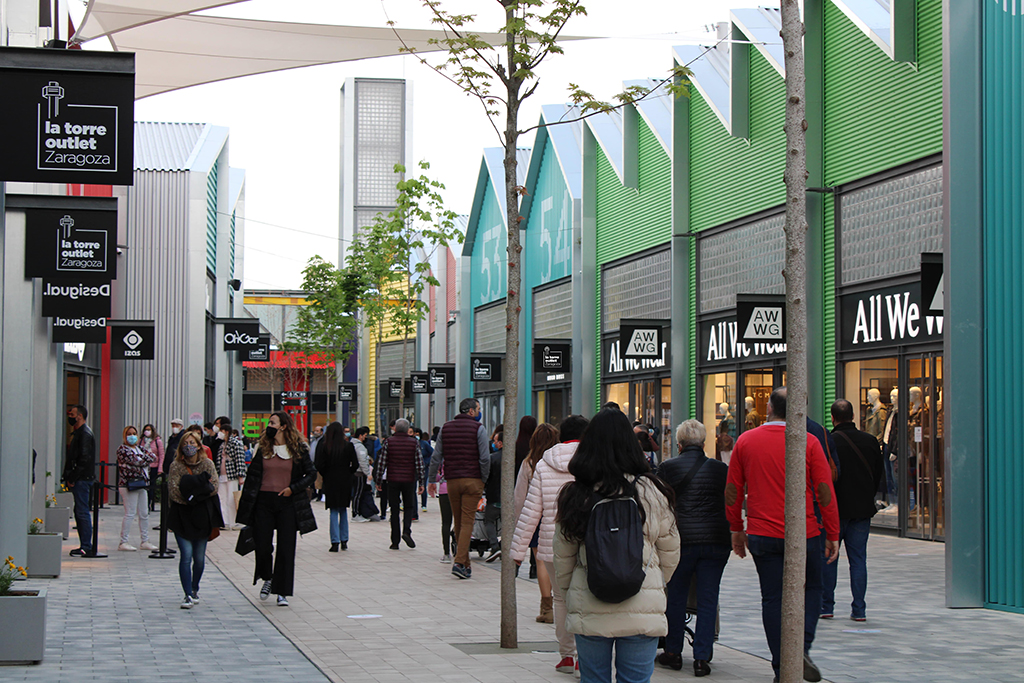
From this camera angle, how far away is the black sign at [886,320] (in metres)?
17.0

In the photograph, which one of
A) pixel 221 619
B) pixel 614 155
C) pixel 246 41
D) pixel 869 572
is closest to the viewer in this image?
pixel 221 619

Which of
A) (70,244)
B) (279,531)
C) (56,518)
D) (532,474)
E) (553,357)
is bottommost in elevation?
(56,518)

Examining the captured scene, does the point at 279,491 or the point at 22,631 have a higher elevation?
the point at 279,491

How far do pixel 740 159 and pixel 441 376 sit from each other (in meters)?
15.8

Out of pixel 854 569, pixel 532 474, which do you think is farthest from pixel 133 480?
pixel 854 569

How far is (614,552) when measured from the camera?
495cm

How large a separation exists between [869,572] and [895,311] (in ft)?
16.8

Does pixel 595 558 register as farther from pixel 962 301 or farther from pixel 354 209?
pixel 354 209

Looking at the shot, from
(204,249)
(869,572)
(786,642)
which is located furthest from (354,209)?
(786,642)

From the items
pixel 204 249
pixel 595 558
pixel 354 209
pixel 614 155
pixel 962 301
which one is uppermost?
pixel 354 209

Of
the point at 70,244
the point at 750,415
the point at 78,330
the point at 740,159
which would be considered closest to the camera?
the point at 70,244

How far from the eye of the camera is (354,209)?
268 ft

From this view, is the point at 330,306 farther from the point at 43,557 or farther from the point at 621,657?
the point at 621,657

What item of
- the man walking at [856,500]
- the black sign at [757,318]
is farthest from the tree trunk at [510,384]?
the black sign at [757,318]
